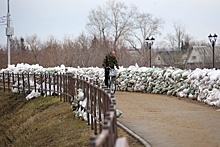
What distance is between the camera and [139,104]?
17266mm

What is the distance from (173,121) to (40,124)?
233 inches

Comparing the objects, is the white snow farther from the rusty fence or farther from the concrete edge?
the concrete edge

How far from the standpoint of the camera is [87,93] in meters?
12.9

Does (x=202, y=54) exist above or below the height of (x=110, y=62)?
above

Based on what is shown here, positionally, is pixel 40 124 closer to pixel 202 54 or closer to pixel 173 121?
pixel 173 121

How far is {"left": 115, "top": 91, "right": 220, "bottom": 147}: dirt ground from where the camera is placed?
986 cm

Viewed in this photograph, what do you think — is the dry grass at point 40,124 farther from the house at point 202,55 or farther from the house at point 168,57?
the house at point 168,57

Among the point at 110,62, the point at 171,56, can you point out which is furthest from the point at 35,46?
the point at 110,62

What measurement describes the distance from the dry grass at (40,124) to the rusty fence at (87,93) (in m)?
0.41

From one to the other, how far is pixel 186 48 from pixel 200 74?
58.4 metres

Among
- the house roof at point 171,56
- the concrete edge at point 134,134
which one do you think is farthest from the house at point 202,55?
the concrete edge at point 134,134

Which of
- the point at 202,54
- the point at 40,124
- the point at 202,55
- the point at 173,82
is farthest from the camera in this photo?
the point at 202,54

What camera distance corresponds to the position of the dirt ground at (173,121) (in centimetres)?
986

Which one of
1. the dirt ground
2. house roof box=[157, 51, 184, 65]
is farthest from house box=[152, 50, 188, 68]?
the dirt ground
